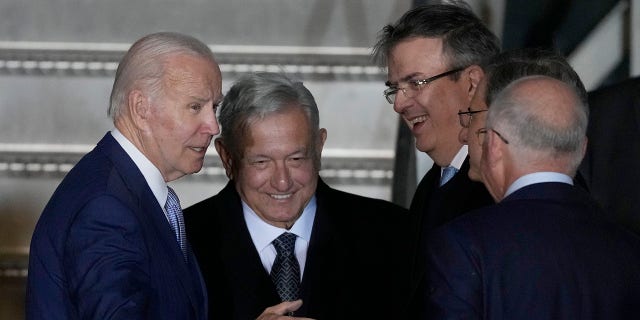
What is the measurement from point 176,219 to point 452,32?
965 millimetres

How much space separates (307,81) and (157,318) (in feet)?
6.81

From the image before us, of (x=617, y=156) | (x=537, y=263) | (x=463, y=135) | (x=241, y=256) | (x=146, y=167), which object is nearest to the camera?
(x=537, y=263)

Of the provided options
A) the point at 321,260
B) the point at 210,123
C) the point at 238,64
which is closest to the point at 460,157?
the point at 321,260

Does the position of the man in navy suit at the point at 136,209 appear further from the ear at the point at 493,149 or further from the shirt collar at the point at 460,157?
the shirt collar at the point at 460,157

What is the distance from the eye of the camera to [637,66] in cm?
462

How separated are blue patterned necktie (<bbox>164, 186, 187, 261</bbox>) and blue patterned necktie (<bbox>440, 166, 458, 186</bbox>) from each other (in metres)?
0.79

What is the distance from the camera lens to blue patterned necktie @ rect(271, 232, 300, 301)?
10.6 feet

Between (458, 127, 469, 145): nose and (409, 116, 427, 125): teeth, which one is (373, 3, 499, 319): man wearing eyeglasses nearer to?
(409, 116, 427, 125): teeth

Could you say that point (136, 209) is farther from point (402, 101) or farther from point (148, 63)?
point (402, 101)

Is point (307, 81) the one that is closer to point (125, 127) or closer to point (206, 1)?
point (206, 1)

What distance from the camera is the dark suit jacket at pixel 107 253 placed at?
2412 mm

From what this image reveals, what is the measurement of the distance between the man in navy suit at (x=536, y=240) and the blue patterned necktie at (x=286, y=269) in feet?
2.60

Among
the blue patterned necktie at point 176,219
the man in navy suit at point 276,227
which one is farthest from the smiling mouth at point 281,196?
the blue patterned necktie at point 176,219

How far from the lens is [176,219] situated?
2.74m
